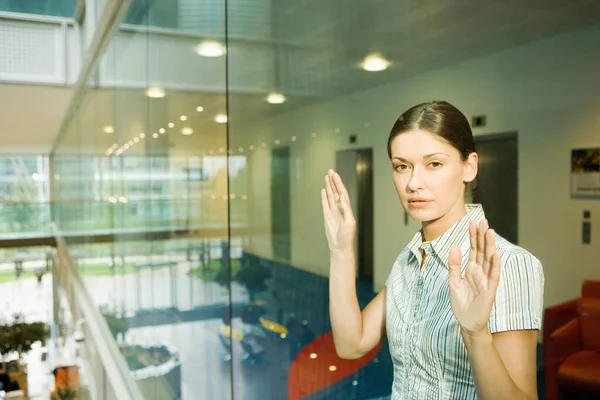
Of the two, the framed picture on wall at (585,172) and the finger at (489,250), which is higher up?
the framed picture on wall at (585,172)

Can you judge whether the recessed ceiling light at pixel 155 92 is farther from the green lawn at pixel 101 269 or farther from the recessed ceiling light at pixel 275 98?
the green lawn at pixel 101 269

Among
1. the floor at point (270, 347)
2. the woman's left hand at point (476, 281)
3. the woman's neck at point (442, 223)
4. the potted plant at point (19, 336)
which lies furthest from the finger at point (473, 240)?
the potted plant at point (19, 336)

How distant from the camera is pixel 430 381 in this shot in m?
0.87

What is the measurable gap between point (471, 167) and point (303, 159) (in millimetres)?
702

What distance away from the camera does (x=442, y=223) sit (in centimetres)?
86

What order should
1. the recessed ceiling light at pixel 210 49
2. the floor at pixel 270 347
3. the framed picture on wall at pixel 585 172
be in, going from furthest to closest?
the recessed ceiling light at pixel 210 49 < the floor at pixel 270 347 < the framed picture on wall at pixel 585 172

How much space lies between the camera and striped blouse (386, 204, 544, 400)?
2.45ft

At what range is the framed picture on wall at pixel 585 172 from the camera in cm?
67

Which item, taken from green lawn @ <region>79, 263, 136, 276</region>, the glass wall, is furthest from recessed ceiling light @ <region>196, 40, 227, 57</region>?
green lawn @ <region>79, 263, 136, 276</region>

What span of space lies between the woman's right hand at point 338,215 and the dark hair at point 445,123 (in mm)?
192

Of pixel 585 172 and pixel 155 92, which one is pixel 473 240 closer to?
pixel 585 172

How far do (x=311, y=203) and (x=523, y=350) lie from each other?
2.69 ft

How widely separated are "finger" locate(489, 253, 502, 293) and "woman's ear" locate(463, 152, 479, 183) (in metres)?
0.16

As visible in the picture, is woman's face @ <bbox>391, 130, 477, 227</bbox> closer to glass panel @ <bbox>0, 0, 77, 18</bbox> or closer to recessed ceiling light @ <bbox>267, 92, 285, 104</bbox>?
recessed ceiling light @ <bbox>267, 92, 285, 104</bbox>
